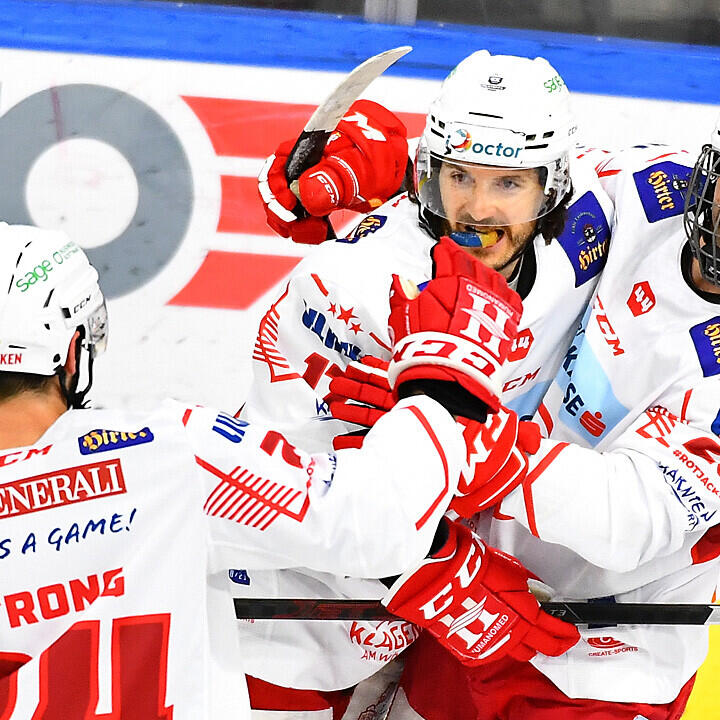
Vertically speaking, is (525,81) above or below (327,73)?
above

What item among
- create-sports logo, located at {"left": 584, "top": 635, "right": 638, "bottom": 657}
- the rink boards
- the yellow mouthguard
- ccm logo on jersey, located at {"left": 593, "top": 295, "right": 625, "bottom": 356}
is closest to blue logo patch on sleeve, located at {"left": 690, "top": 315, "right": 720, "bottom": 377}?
ccm logo on jersey, located at {"left": 593, "top": 295, "right": 625, "bottom": 356}

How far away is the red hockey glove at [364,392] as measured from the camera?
1713mm

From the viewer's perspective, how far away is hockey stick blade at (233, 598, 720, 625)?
1918 mm

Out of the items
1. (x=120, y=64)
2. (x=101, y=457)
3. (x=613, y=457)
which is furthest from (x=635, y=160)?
(x=120, y=64)

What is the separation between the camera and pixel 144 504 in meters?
1.45

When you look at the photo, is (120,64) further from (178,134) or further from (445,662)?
(445,662)

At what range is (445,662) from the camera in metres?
2.16

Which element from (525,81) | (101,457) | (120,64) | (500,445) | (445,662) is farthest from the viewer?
(120,64)

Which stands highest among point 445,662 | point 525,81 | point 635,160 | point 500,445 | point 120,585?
point 525,81

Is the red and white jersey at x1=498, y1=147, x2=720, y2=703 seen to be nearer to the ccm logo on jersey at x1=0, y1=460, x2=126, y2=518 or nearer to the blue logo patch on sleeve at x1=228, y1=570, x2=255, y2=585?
the blue logo patch on sleeve at x1=228, y1=570, x2=255, y2=585

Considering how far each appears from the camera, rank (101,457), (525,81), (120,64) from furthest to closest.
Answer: (120,64) → (525,81) → (101,457)

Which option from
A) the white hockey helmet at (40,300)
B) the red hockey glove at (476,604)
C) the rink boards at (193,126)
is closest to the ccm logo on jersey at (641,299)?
the red hockey glove at (476,604)

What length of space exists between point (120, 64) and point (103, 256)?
1.59 ft

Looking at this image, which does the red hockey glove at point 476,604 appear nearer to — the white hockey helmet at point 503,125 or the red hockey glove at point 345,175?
the white hockey helmet at point 503,125
